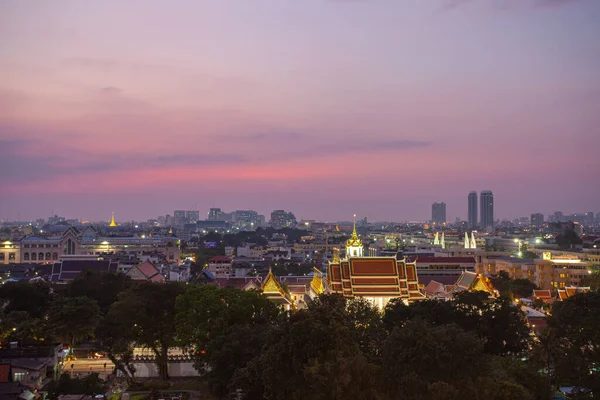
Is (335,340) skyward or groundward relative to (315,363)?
skyward

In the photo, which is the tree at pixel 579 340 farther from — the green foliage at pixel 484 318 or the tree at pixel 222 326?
the tree at pixel 222 326

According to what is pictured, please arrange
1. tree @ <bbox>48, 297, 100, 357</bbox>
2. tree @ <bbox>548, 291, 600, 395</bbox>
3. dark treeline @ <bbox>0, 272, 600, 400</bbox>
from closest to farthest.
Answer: dark treeline @ <bbox>0, 272, 600, 400</bbox> < tree @ <bbox>548, 291, 600, 395</bbox> < tree @ <bbox>48, 297, 100, 357</bbox>

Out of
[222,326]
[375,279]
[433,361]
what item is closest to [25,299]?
[222,326]

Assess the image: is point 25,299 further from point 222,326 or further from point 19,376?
point 222,326

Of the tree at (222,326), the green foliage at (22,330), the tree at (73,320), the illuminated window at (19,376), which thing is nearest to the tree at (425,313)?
the tree at (222,326)

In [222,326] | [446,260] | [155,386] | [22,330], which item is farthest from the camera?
[446,260]

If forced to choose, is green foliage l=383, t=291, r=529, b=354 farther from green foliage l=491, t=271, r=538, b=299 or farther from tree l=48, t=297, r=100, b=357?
green foliage l=491, t=271, r=538, b=299

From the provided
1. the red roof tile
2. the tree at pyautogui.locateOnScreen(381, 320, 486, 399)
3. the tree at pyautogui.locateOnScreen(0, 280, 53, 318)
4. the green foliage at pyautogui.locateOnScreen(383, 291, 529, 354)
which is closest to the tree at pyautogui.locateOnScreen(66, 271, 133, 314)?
the tree at pyautogui.locateOnScreen(0, 280, 53, 318)
